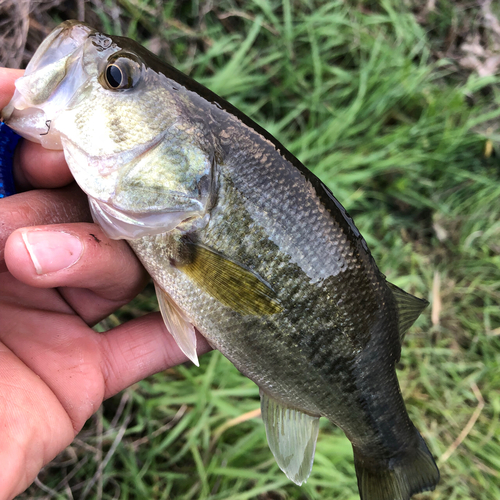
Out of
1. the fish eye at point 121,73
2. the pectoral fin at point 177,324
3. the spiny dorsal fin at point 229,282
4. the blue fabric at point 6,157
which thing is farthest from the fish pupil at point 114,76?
the pectoral fin at point 177,324

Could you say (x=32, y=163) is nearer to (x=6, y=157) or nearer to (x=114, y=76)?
(x=6, y=157)

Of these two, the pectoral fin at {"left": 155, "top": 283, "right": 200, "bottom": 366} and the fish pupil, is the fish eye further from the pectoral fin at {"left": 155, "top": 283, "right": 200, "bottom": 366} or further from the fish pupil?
the pectoral fin at {"left": 155, "top": 283, "right": 200, "bottom": 366}

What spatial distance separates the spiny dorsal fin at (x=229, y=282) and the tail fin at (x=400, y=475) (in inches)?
34.9

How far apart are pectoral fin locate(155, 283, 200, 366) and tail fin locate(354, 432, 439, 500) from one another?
913 millimetres

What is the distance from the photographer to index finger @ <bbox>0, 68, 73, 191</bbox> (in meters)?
1.23

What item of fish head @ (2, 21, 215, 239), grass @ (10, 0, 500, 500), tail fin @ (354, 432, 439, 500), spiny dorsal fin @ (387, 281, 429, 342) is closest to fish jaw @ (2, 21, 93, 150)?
fish head @ (2, 21, 215, 239)

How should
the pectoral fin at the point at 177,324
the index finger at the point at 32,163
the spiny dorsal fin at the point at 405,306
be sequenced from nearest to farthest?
1. the index finger at the point at 32,163
2. the pectoral fin at the point at 177,324
3. the spiny dorsal fin at the point at 405,306

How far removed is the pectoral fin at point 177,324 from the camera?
4.52 feet

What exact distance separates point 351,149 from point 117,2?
175 centimetres

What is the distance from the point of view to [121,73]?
1.17 metres

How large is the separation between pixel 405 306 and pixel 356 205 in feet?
4.41

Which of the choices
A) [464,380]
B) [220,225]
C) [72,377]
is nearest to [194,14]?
[220,225]

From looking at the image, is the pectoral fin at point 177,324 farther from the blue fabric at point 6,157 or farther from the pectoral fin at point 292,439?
the blue fabric at point 6,157

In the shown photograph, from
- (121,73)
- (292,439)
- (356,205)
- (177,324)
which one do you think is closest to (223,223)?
(177,324)
